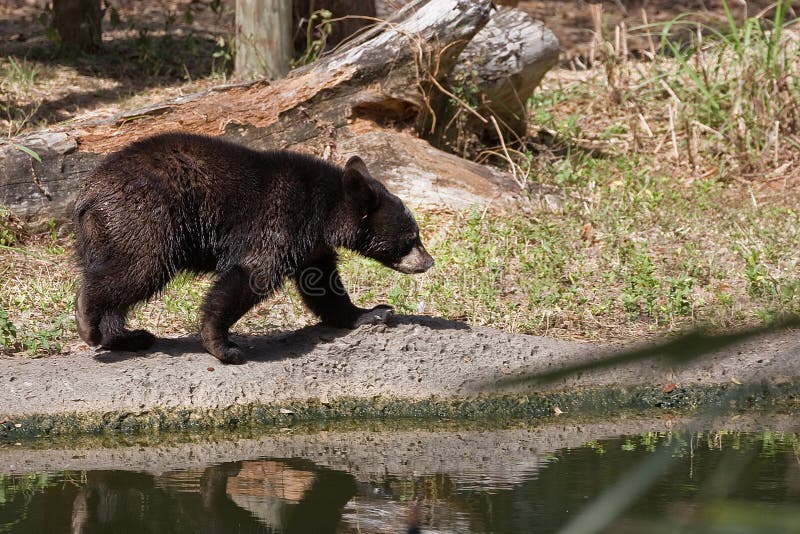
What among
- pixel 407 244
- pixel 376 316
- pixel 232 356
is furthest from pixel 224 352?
pixel 407 244

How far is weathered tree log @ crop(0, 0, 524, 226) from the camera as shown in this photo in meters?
7.76

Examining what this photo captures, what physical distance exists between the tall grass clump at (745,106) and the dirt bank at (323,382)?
460cm

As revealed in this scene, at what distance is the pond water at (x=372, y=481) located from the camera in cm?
388

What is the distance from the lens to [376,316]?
576 centimetres

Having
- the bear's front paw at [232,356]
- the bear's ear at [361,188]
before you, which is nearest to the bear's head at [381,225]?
the bear's ear at [361,188]

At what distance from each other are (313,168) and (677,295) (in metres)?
2.62

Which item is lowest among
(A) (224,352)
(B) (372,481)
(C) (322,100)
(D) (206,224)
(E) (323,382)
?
(B) (372,481)

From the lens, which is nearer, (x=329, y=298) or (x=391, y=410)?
(x=391, y=410)

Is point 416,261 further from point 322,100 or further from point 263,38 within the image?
point 263,38

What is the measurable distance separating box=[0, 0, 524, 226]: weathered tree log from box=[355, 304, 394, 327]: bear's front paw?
8.57ft

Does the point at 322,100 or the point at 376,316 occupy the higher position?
the point at 322,100

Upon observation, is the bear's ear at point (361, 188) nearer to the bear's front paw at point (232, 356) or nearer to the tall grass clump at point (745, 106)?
the bear's front paw at point (232, 356)

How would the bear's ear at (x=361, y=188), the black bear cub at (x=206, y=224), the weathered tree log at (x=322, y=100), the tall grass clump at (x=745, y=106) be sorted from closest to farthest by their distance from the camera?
1. the black bear cub at (x=206, y=224)
2. the bear's ear at (x=361, y=188)
3. the weathered tree log at (x=322, y=100)
4. the tall grass clump at (x=745, y=106)

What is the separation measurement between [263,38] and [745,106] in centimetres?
471
